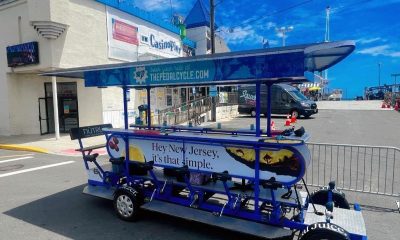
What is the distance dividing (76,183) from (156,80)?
3.96m

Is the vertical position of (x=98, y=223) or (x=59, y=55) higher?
(x=59, y=55)

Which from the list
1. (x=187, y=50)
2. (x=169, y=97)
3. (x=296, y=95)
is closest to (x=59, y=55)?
(x=169, y=97)

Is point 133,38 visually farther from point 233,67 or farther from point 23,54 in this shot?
point 233,67

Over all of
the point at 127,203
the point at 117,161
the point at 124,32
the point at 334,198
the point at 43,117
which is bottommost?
the point at 127,203

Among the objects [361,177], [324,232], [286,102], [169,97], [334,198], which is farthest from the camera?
[169,97]

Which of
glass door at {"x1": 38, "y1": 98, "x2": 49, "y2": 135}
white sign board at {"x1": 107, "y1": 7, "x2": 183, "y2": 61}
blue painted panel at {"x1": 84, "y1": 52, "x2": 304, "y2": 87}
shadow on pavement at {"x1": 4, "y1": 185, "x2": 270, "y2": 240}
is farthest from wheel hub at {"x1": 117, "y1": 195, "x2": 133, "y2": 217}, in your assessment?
glass door at {"x1": 38, "y1": 98, "x2": 49, "y2": 135}

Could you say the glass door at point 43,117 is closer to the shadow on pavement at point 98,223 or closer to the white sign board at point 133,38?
the white sign board at point 133,38

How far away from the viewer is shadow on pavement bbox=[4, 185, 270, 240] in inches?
172

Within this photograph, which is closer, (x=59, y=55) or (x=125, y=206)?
(x=125, y=206)

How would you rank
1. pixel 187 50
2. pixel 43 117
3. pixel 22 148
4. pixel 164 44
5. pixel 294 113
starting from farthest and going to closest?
pixel 187 50
pixel 164 44
pixel 294 113
pixel 43 117
pixel 22 148

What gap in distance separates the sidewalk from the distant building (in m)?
1.32

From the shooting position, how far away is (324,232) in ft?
11.1

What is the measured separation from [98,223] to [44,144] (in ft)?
32.0

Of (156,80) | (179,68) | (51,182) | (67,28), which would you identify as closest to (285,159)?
(179,68)
